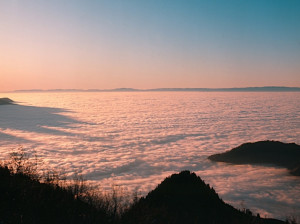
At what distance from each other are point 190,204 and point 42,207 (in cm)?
429

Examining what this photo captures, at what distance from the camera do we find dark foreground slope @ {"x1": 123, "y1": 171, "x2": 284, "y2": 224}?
7.63 m

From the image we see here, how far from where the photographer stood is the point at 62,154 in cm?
2453


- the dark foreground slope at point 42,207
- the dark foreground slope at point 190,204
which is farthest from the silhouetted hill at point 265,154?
the dark foreground slope at point 42,207

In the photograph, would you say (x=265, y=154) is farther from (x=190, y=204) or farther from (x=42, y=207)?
(x=42, y=207)

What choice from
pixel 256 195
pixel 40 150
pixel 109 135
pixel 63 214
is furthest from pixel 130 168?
pixel 109 135

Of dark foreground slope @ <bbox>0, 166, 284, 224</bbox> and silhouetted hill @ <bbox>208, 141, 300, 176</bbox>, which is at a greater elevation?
dark foreground slope @ <bbox>0, 166, 284, 224</bbox>

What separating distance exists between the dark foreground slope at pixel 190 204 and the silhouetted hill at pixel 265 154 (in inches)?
468

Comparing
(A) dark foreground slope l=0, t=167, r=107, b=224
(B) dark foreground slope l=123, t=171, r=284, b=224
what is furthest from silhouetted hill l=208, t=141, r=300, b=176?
(A) dark foreground slope l=0, t=167, r=107, b=224

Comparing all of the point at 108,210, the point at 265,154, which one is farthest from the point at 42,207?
the point at 265,154

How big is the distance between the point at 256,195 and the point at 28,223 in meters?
12.0

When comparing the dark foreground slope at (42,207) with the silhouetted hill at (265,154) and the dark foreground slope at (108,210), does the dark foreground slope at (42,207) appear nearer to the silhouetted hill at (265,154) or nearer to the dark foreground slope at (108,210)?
the dark foreground slope at (108,210)

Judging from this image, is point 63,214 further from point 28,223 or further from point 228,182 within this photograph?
point 228,182

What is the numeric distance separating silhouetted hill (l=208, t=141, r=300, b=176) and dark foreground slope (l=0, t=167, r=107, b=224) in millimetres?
15949

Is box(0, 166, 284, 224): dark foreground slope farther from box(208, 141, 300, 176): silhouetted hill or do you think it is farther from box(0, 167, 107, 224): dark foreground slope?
box(208, 141, 300, 176): silhouetted hill
